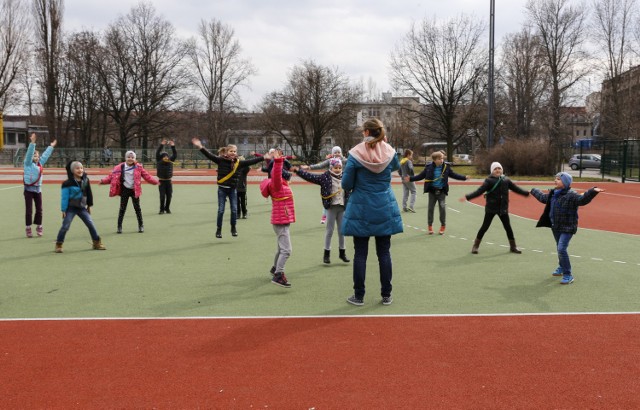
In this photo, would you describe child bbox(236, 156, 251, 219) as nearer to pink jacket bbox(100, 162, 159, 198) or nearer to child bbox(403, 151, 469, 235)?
pink jacket bbox(100, 162, 159, 198)

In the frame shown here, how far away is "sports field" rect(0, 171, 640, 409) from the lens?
14.4 feet

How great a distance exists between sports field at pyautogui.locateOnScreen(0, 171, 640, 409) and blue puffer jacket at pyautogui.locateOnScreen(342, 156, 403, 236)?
950 millimetres

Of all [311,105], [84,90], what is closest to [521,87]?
[311,105]

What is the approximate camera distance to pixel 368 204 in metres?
6.53

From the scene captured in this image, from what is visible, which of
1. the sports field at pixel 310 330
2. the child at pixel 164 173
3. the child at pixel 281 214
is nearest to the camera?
the sports field at pixel 310 330

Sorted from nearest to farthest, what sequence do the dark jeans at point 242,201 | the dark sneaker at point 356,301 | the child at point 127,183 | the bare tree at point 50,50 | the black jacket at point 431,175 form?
the dark sneaker at point 356,301, the black jacket at point 431,175, the child at point 127,183, the dark jeans at point 242,201, the bare tree at point 50,50

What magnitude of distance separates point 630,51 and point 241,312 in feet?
190

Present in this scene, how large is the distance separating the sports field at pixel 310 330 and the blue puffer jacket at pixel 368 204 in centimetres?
95

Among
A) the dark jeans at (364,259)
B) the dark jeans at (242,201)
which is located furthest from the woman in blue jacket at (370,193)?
the dark jeans at (242,201)

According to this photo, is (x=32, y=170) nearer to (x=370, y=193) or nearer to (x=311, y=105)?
(x=370, y=193)

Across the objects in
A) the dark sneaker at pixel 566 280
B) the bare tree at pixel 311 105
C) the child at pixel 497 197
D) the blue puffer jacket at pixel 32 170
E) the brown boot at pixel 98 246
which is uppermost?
the bare tree at pixel 311 105

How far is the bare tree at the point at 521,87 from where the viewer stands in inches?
2340

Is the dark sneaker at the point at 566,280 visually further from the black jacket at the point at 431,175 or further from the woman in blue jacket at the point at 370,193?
the black jacket at the point at 431,175

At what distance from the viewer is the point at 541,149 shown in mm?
35406
